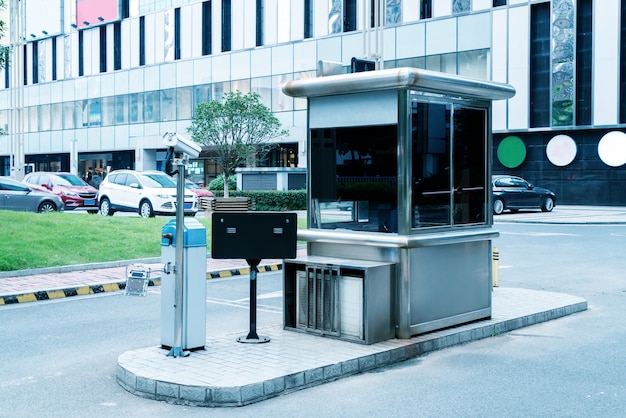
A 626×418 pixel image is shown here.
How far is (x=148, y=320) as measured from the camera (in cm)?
Answer: 944

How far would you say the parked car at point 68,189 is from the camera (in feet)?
94.6

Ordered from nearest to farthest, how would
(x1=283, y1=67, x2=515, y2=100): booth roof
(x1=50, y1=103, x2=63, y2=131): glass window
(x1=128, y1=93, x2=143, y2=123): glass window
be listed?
1. (x1=283, y1=67, x2=515, y2=100): booth roof
2. (x1=128, y1=93, x2=143, y2=123): glass window
3. (x1=50, y1=103, x2=63, y2=131): glass window

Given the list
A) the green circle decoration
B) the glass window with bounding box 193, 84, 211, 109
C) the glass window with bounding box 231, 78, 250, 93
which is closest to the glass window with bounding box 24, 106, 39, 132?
the glass window with bounding box 193, 84, 211, 109

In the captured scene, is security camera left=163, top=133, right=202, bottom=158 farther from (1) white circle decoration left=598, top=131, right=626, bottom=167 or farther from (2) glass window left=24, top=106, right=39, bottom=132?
(2) glass window left=24, top=106, right=39, bottom=132

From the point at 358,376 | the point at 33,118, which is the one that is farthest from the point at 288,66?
the point at 358,376

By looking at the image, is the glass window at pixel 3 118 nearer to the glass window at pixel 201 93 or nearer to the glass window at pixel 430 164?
the glass window at pixel 201 93

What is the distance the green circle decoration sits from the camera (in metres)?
39.1

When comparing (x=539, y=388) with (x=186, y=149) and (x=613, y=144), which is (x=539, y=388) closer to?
(x=186, y=149)

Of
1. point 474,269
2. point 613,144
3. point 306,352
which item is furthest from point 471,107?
point 613,144

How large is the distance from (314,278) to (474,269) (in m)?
1.98

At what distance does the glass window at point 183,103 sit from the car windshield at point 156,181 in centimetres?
2464

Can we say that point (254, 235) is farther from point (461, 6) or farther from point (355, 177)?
point (461, 6)

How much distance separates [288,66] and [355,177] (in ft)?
126

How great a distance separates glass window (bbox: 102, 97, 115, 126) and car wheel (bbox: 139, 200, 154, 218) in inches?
1289
